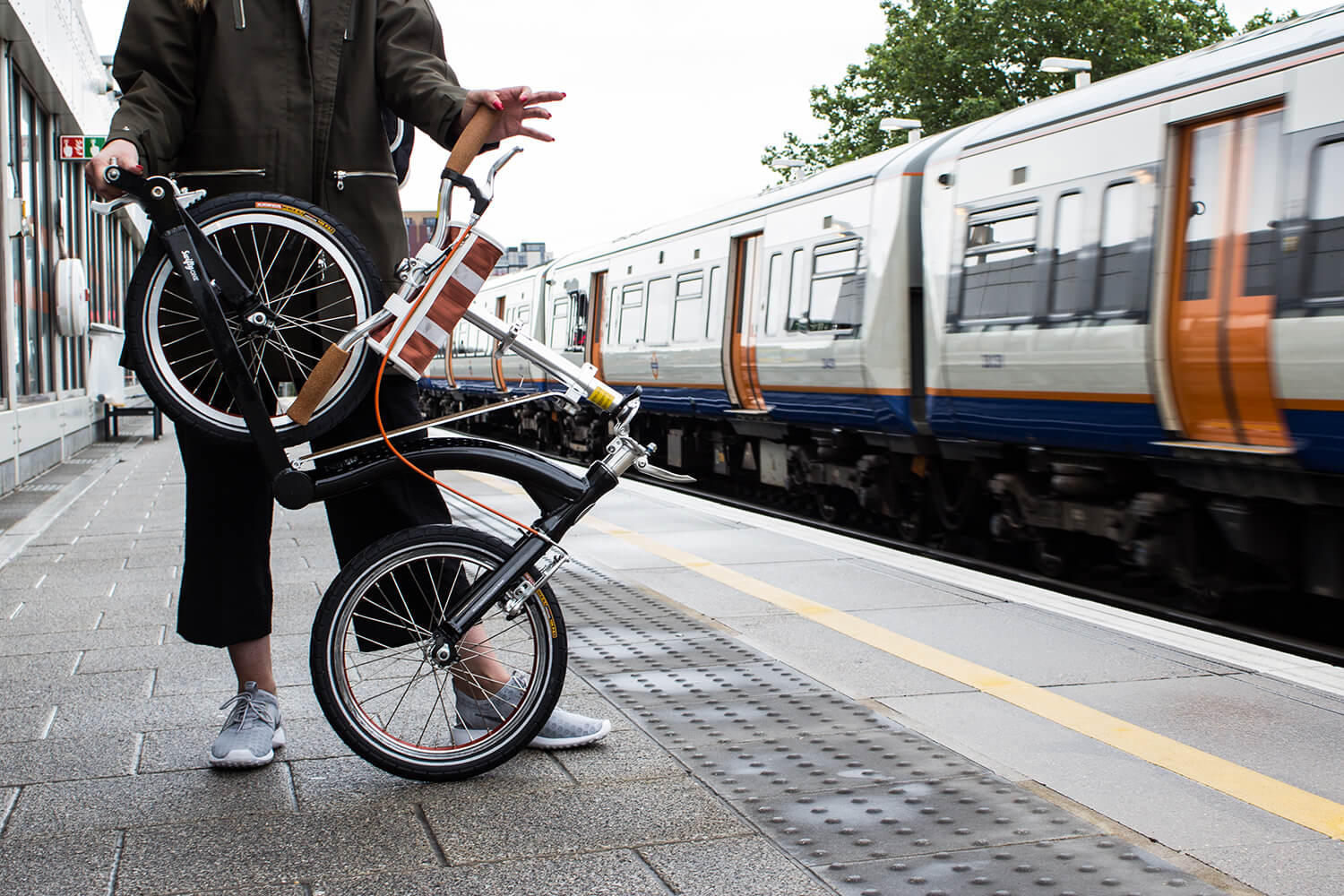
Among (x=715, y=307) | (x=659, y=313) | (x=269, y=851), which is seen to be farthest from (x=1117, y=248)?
(x=659, y=313)

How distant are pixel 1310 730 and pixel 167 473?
13216 mm

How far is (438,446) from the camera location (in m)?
3.34

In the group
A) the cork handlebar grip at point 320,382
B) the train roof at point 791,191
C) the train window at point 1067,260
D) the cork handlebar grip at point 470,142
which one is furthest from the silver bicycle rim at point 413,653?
the train roof at point 791,191

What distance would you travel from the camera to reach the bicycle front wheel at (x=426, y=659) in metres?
3.25

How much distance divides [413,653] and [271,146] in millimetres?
1271

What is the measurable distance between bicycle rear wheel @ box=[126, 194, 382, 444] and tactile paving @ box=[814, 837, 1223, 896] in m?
1.55

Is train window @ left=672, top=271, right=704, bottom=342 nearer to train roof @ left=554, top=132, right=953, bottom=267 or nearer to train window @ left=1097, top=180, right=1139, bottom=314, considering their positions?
train roof @ left=554, top=132, right=953, bottom=267

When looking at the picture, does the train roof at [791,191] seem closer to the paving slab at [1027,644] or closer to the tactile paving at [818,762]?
the paving slab at [1027,644]

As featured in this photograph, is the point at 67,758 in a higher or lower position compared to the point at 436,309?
lower

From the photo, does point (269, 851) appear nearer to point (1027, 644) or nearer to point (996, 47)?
point (1027, 644)

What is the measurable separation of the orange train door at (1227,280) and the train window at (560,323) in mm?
16428

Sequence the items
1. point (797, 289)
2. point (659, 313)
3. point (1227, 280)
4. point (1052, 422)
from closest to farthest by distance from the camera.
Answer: point (1227, 280)
point (1052, 422)
point (797, 289)
point (659, 313)

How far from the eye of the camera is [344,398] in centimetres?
325

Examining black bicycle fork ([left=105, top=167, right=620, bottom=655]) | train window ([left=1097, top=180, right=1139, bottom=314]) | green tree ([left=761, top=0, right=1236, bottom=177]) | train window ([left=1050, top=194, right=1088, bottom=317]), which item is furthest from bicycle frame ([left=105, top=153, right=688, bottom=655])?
green tree ([left=761, top=0, right=1236, bottom=177])
